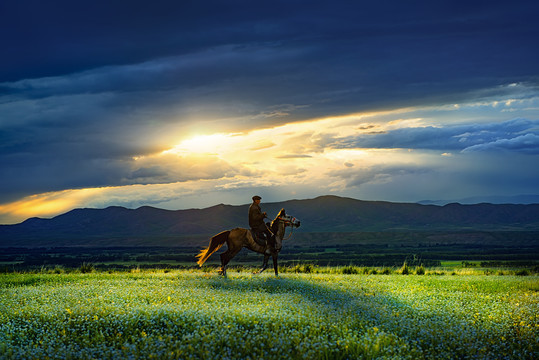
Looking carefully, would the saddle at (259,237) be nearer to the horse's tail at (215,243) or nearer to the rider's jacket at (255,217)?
the rider's jacket at (255,217)

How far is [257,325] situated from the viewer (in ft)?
43.3

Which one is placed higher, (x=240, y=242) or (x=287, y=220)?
(x=287, y=220)

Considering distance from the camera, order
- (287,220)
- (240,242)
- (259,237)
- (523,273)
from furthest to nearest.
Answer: (523,273), (287,220), (259,237), (240,242)

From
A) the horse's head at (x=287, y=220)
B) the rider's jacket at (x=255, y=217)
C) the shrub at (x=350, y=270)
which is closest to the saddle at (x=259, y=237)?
the rider's jacket at (x=255, y=217)

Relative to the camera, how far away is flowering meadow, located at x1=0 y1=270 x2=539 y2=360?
466 inches

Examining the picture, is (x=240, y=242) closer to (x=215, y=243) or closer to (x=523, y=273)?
(x=215, y=243)

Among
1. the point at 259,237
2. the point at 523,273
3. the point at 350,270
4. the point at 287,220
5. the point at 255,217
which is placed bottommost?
the point at 523,273

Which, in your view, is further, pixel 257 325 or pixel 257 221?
pixel 257 221

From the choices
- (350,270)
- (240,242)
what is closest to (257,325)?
(240,242)

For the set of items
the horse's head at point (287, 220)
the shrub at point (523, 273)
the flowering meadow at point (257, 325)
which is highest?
the horse's head at point (287, 220)

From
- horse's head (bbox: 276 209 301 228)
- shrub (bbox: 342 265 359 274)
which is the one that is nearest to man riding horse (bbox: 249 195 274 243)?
horse's head (bbox: 276 209 301 228)

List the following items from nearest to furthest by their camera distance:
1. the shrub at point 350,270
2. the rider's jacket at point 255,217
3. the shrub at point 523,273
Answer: the rider's jacket at point 255,217 → the shrub at point 523,273 → the shrub at point 350,270

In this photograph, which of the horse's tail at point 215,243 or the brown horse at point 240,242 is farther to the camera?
the horse's tail at point 215,243

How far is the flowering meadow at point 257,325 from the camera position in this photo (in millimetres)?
11836
